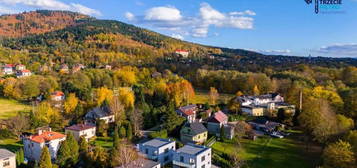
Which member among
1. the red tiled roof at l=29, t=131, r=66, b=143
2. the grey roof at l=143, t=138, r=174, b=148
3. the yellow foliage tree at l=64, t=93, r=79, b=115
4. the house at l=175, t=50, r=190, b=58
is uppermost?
the house at l=175, t=50, r=190, b=58

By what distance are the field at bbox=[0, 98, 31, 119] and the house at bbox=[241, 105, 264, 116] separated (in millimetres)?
37213

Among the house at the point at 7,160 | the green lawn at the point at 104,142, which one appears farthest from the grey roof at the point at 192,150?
the house at the point at 7,160

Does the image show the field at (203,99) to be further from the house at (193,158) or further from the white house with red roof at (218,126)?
the house at (193,158)

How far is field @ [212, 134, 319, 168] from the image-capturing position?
25922mm

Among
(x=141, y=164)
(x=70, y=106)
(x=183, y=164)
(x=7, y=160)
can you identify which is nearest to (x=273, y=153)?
(x=183, y=164)

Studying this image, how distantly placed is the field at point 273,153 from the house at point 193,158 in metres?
4.04

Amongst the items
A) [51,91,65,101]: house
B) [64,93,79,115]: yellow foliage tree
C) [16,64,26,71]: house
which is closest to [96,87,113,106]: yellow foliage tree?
[64,93,79,115]: yellow foliage tree

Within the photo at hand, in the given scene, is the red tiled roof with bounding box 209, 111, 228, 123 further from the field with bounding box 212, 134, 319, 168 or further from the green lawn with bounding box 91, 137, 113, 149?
the green lawn with bounding box 91, 137, 113, 149

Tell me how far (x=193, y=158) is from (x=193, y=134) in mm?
8003

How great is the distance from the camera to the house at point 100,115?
119 feet

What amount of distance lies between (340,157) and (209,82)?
5106 centimetres

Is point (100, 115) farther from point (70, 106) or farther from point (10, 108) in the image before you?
point (10, 108)

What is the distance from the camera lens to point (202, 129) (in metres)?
32.5

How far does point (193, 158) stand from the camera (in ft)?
76.0
